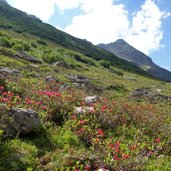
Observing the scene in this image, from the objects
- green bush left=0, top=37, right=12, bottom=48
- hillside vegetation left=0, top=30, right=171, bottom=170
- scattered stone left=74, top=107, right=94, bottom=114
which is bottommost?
hillside vegetation left=0, top=30, right=171, bottom=170

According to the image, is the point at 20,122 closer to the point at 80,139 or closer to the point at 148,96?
the point at 80,139

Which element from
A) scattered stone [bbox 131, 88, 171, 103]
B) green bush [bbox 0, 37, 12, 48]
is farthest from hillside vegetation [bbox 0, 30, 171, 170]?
green bush [bbox 0, 37, 12, 48]

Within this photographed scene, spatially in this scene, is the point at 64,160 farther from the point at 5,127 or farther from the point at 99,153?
the point at 5,127

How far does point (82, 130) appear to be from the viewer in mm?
15297

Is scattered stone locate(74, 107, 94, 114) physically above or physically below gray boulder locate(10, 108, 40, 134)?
above

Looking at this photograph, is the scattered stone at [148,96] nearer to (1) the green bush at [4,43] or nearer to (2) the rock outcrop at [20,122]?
(2) the rock outcrop at [20,122]

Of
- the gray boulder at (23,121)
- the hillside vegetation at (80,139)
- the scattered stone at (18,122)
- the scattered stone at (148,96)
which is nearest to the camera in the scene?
the hillside vegetation at (80,139)

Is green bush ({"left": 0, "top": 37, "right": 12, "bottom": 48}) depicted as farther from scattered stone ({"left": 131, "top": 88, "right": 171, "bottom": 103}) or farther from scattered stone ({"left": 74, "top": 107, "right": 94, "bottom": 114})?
scattered stone ({"left": 74, "top": 107, "right": 94, "bottom": 114})

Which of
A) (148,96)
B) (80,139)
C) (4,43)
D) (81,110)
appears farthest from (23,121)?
(4,43)

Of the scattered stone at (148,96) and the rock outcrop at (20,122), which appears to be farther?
the scattered stone at (148,96)

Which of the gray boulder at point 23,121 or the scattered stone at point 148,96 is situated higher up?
the scattered stone at point 148,96

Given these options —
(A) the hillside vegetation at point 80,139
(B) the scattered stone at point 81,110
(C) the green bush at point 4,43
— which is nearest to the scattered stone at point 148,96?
(A) the hillside vegetation at point 80,139

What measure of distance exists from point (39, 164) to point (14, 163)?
3.02 ft

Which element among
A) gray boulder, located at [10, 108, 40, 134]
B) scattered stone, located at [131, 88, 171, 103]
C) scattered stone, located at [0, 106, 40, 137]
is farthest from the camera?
scattered stone, located at [131, 88, 171, 103]
